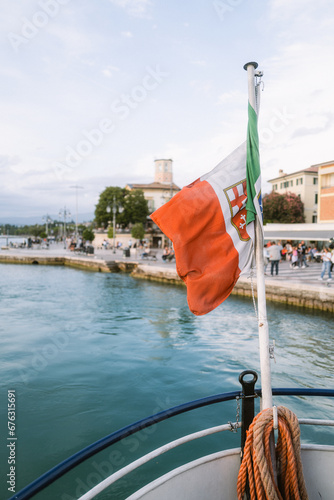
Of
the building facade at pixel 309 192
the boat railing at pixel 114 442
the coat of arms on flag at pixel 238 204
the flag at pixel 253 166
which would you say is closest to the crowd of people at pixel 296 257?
the coat of arms on flag at pixel 238 204

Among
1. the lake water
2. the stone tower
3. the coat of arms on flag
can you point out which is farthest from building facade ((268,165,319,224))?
the coat of arms on flag

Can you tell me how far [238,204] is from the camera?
2.70m

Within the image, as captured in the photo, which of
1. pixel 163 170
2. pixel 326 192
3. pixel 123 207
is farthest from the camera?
pixel 163 170

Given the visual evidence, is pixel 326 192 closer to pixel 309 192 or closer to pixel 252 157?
pixel 309 192

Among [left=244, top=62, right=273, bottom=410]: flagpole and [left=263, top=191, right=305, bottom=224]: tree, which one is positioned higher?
[left=263, top=191, right=305, bottom=224]: tree

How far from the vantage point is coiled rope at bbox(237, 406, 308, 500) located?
2125 millimetres

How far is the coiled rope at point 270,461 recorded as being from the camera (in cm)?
212

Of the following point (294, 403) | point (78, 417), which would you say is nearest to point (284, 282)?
point (294, 403)

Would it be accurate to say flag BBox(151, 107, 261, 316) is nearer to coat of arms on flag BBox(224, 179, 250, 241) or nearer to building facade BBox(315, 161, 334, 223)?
coat of arms on flag BBox(224, 179, 250, 241)

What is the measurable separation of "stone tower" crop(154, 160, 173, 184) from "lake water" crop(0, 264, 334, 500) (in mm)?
70130

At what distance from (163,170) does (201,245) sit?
3313 inches

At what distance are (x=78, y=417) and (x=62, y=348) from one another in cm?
381

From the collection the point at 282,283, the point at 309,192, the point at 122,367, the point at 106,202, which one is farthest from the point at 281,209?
the point at 122,367

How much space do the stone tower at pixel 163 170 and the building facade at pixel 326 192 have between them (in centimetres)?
5138
